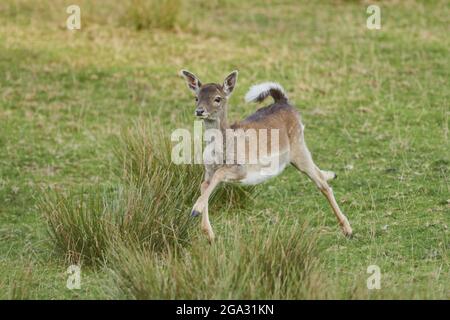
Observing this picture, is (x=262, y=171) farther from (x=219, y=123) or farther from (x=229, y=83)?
(x=229, y=83)

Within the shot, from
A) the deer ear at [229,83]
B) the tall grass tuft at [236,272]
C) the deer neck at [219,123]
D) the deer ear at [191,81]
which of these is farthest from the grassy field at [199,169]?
the deer ear at [229,83]

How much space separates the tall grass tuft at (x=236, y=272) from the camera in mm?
6352

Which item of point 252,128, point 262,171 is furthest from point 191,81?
point 262,171

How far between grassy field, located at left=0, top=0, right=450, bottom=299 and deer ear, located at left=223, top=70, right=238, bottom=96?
925mm

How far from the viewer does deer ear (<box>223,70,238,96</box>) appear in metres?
8.40

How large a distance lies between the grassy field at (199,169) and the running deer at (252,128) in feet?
1.05

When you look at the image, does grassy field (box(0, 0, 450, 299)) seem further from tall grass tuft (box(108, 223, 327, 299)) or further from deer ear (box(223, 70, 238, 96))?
deer ear (box(223, 70, 238, 96))

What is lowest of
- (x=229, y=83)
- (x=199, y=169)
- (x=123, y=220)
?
(x=123, y=220)

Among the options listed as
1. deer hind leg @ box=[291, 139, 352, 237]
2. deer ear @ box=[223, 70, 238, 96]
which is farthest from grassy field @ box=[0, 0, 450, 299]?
deer ear @ box=[223, 70, 238, 96]

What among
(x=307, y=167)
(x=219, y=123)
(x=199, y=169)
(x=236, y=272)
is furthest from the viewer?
(x=199, y=169)

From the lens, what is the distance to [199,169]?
9.42 metres

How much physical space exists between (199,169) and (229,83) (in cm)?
119

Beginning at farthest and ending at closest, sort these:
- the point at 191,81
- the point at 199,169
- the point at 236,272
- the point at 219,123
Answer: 1. the point at 199,169
2. the point at 191,81
3. the point at 219,123
4. the point at 236,272

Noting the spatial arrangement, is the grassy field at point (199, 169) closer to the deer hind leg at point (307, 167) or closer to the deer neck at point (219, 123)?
the deer hind leg at point (307, 167)
